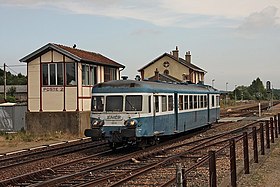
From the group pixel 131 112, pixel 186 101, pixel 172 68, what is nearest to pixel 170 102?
pixel 186 101

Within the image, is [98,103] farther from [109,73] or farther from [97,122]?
[109,73]

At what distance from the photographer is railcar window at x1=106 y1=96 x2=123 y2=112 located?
58.9 ft

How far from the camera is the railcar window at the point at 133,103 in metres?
17.8

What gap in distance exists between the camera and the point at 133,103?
58.7ft

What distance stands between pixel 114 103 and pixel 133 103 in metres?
0.72

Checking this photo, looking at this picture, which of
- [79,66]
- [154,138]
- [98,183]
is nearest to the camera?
[98,183]

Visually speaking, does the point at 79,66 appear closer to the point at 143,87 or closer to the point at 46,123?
the point at 46,123

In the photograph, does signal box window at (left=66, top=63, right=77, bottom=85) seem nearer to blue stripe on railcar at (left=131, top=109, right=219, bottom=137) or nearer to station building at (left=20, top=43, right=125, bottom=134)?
station building at (left=20, top=43, right=125, bottom=134)

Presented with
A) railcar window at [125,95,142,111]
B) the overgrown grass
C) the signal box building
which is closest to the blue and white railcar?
railcar window at [125,95,142,111]

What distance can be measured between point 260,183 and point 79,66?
62.1 feet

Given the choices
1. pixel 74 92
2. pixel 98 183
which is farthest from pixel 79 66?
pixel 98 183

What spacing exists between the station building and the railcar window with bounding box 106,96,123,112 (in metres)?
9.52

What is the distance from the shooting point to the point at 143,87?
17.9 meters

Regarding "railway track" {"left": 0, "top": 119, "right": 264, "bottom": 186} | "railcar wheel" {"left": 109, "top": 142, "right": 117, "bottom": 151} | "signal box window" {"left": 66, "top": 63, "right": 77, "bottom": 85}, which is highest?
"signal box window" {"left": 66, "top": 63, "right": 77, "bottom": 85}
